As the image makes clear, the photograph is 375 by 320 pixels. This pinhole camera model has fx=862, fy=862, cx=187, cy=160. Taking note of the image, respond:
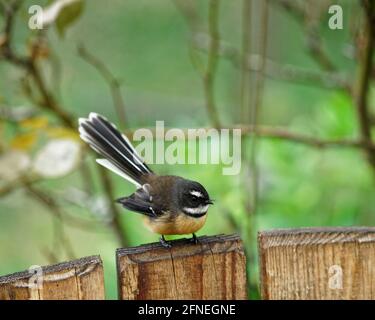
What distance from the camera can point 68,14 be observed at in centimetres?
284

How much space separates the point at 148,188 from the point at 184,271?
714 millimetres

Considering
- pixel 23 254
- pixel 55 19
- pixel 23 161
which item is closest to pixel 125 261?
pixel 55 19

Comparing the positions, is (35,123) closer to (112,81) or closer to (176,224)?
(112,81)

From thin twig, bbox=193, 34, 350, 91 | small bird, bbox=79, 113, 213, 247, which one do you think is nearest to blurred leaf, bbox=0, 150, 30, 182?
small bird, bbox=79, 113, 213, 247

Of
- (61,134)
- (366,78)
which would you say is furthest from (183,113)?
(366,78)

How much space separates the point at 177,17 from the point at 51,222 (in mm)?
1977

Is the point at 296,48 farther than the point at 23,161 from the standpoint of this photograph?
Yes

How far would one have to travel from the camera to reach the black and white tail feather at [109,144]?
9.05 feet

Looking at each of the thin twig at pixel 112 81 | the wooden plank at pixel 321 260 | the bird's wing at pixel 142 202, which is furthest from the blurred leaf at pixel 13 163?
the wooden plank at pixel 321 260

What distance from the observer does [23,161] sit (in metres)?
3.28

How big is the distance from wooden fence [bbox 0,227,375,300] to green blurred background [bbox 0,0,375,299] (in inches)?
40.0

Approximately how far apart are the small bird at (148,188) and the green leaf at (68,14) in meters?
0.33

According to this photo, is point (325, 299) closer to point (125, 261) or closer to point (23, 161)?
point (125, 261)

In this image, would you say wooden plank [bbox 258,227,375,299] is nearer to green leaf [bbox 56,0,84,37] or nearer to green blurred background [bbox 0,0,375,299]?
green blurred background [bbox 0,0,375,299]
